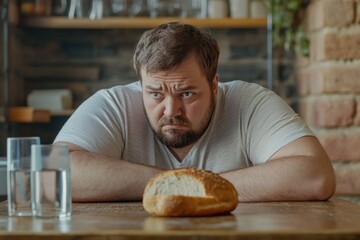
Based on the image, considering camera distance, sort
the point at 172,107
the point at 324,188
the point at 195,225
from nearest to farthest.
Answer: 1. the point at 195,225
2. the point at 324,188
3. the point at 172,107

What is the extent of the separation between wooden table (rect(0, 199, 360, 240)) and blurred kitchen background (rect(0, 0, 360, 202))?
1810 mm

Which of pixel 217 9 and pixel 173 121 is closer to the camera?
pixel 173 121

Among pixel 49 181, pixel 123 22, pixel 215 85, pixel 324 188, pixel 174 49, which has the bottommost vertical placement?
pixel 324 188

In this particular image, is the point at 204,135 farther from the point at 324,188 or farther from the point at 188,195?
the point at 188,195

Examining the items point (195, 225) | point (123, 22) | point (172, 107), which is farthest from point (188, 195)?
point (123, 22)

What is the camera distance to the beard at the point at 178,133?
2.05m

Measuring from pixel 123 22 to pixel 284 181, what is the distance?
1977 millimetres

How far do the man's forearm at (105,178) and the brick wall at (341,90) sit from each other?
1.28 metres

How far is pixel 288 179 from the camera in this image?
6.15 feet

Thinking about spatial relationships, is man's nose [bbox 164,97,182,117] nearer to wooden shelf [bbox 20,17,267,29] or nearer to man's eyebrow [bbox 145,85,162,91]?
man's eyebrow [bbox 145,85,162,91]

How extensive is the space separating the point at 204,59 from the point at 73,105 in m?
1.82

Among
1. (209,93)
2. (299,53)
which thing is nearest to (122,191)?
(209,93)

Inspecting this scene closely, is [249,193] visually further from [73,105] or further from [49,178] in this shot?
[73,105]

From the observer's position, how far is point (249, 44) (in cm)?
Result: 387
